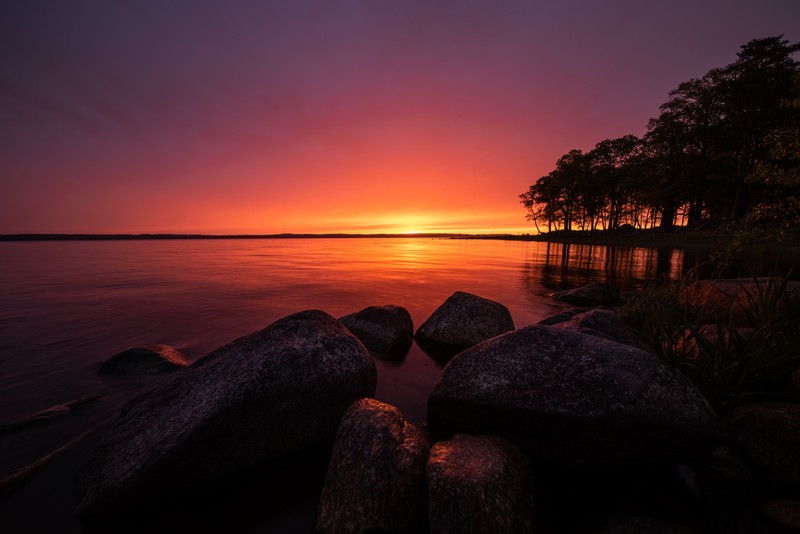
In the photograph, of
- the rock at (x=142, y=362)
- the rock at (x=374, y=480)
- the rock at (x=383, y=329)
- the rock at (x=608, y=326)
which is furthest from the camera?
the rock at (x=383, y=329)

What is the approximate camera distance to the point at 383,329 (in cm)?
752

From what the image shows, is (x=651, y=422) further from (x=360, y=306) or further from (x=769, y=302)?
(x=360, y=306)

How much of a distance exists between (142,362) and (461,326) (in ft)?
22.4

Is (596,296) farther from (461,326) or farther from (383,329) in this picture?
(383,329)

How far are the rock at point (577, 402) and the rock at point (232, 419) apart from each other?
4.97ft

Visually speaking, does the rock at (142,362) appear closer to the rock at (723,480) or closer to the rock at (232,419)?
the rock at (232,419)

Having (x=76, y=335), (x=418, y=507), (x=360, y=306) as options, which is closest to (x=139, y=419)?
(x=418, y=507)

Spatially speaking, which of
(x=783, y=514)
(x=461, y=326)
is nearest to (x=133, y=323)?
(x=461, y=326)

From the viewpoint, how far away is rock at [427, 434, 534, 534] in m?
2.35

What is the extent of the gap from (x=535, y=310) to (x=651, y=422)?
8876 millimetres

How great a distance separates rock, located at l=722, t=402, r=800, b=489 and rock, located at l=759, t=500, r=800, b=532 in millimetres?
475

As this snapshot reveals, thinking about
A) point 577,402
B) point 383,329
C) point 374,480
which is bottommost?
point 383,329

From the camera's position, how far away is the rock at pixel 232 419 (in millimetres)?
3074

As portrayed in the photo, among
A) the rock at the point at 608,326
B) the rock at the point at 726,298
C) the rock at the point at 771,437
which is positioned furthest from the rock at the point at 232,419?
the rock at the point at 726,298
